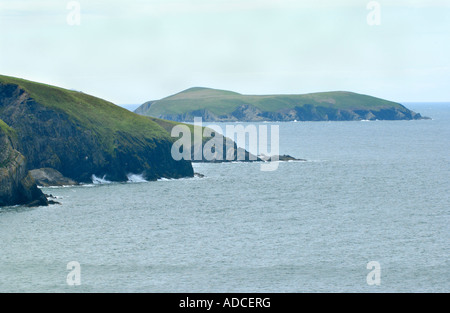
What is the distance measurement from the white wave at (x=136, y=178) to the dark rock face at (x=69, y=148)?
2.67 ft

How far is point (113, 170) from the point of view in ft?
457

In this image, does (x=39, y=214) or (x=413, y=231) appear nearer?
(x=413, y=231)

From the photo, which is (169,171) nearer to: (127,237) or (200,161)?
(200,161)

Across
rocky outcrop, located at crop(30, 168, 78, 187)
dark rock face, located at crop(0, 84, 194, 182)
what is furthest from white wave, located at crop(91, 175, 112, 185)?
rocky outcrop, located at crop(30, 168, 78, 187)

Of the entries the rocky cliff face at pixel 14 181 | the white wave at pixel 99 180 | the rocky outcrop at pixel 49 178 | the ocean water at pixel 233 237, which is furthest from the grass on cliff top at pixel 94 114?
the rocky cliff face at pixel 14 181

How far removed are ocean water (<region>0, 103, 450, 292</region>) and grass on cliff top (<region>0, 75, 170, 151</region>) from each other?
17.4 meters

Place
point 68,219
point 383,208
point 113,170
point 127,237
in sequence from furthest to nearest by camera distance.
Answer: point 113,170 → point 383,208 → point 68,219 → point 127,237

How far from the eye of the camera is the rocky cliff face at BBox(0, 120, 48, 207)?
102875mm

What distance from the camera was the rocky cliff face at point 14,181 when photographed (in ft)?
338

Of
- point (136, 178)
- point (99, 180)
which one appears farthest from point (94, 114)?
point (99, 180)

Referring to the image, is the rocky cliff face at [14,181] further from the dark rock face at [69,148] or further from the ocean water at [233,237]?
the dark rock face at [69,148]

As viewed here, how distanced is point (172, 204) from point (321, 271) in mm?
46250

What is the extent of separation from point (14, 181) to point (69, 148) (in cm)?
3427
